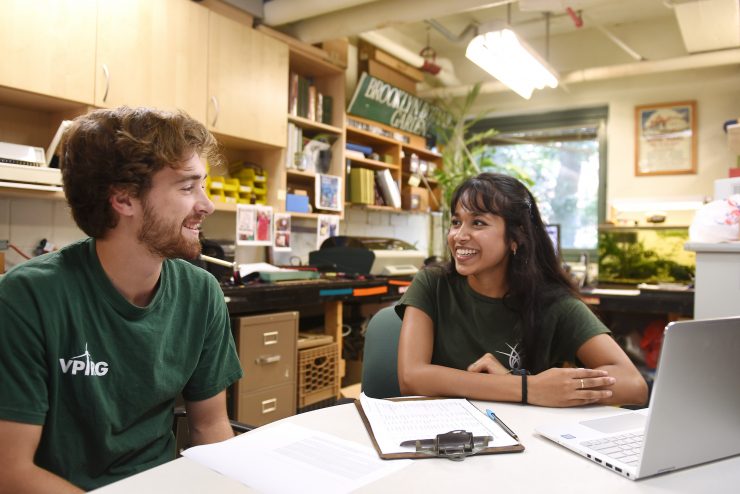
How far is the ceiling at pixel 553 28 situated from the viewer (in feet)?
11.1

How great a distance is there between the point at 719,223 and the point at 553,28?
3281 millimetres

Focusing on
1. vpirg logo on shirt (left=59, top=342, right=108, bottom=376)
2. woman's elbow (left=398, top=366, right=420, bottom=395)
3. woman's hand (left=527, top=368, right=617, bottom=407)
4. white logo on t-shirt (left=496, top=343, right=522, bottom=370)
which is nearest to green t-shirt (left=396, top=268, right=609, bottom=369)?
white logo on t-shirt (left=496, top=343, right=522, bottom=370)

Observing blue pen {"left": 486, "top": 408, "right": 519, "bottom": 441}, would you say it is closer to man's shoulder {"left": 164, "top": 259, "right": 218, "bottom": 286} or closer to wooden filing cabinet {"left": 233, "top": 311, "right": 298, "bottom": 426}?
man's shoulder {"left": 164, "top": 259, "right": 218, "bottom": 286}

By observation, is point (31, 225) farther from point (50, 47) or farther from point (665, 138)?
point (665, 138)

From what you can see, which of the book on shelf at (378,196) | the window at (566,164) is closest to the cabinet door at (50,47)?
the book on shelf at (378,196)

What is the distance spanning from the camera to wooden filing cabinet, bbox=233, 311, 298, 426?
257 centimetres

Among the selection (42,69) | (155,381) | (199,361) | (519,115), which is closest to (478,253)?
(199,361)

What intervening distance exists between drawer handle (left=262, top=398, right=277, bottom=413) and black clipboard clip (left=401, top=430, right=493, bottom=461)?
1.90 m

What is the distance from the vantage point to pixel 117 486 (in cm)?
78

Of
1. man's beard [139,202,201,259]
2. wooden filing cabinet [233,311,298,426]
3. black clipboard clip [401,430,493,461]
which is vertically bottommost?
wooden filing cabinet [233,311,298,426]

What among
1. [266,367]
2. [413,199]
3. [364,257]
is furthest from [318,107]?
[266,367]

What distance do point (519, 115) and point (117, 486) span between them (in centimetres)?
534

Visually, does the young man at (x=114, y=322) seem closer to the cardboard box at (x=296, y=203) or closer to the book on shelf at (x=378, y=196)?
the cardboard box at (x=296, y=203)

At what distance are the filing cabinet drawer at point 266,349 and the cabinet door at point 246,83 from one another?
3.57 ft
